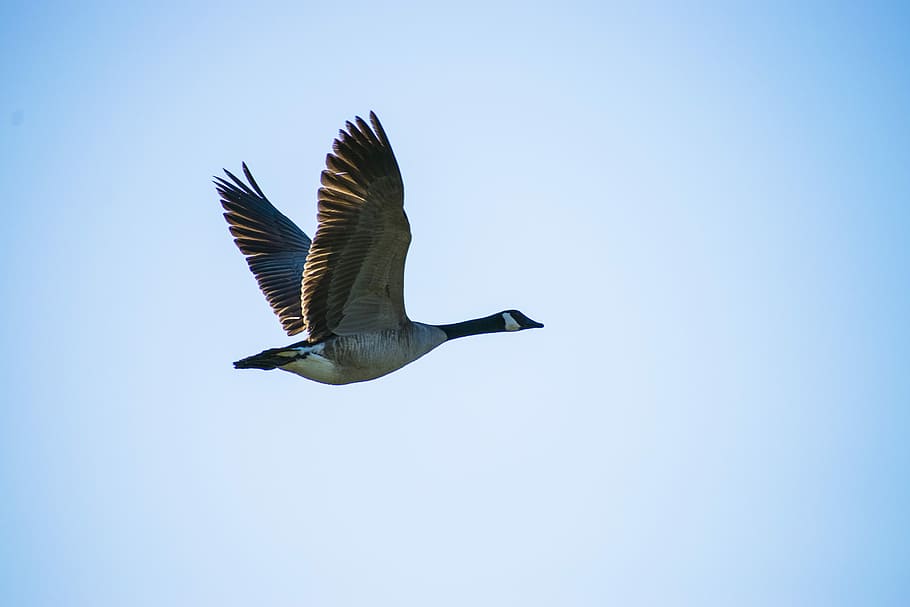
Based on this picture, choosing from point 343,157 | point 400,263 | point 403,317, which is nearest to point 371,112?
point 343,157

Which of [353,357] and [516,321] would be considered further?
[516,321]

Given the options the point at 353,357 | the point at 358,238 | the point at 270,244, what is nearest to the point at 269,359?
the point at 353,357

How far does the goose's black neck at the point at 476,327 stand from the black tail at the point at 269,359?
7.34 ft

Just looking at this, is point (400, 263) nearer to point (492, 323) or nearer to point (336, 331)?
point (336, 331)

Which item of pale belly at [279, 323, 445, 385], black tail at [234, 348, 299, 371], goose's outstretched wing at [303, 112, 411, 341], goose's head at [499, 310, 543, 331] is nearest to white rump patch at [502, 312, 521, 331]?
goose's head at [499, 310, 543, 331]

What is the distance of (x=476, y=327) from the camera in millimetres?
13602

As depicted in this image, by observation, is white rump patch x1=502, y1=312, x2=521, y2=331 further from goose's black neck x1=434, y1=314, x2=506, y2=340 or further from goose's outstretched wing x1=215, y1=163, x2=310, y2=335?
goose's outstretched wing x1=215, y1=163, x2=310, y2=335

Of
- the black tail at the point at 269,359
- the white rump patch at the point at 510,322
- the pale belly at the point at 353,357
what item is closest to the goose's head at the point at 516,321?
the white rump patch at the point at 510,322

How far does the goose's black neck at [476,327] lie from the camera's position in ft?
43.6

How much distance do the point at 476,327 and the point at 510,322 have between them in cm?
47

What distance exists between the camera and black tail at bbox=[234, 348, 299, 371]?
11414 mm

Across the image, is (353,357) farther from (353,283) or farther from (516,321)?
(516,321)

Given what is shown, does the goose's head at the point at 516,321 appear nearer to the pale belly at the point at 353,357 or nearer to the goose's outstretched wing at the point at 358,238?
the pale belly at the point at 353,357

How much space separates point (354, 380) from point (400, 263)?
1.64 metres
